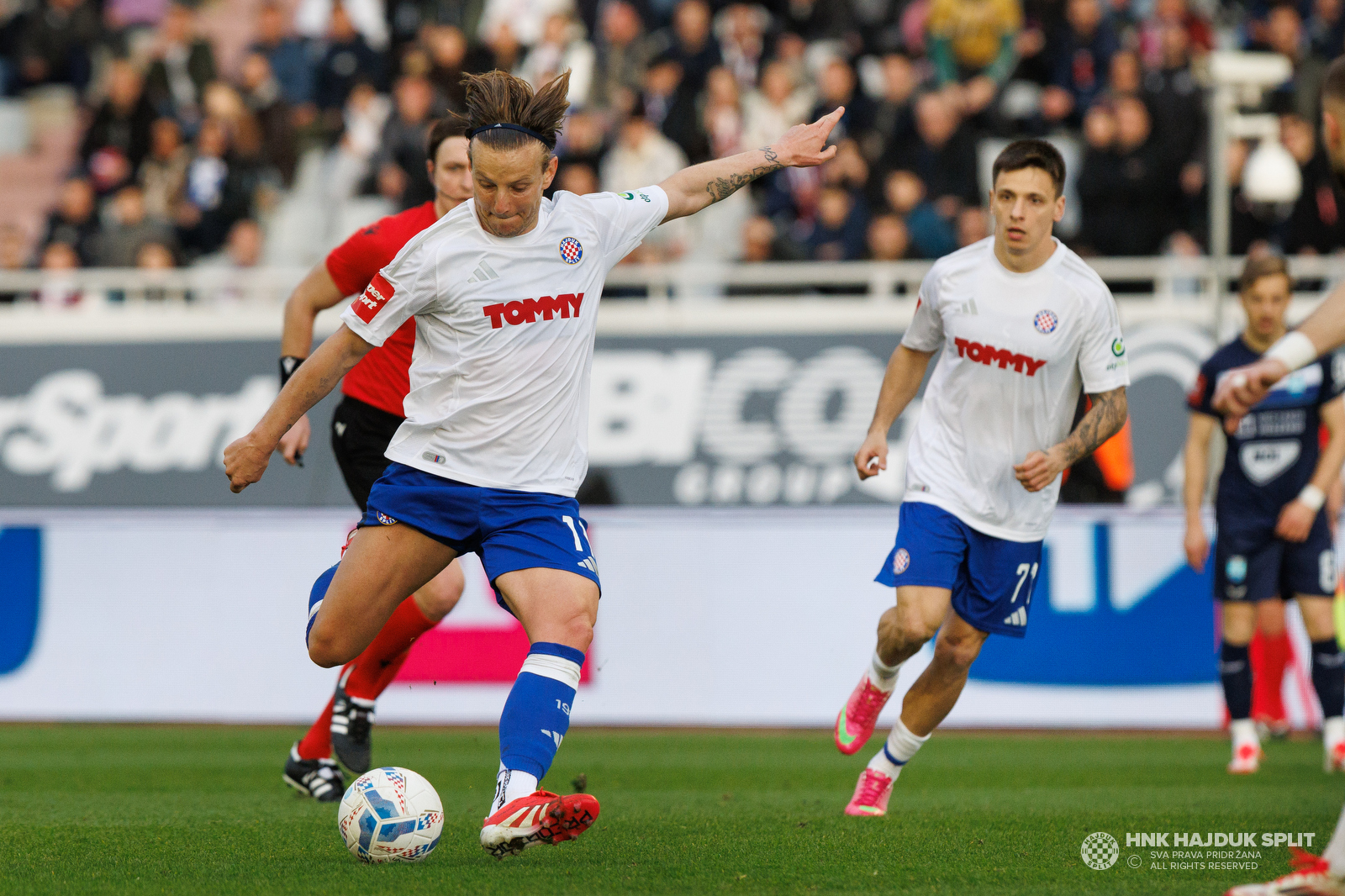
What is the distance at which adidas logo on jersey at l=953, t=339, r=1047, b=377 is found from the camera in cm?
634

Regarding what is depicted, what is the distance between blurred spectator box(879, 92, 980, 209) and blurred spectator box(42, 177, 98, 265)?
8325 mm

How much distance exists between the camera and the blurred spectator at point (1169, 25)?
50.3 ft

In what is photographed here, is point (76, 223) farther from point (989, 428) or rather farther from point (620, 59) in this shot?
point (989, 428)

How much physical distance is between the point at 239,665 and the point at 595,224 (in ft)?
20.4

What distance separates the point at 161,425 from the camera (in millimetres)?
14781

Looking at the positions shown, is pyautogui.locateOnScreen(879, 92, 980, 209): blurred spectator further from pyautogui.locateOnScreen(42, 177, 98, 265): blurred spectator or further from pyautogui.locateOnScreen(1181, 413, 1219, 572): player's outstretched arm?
pyautogui.locateOnScreen(42, 177, 98, 265): blurred spectator

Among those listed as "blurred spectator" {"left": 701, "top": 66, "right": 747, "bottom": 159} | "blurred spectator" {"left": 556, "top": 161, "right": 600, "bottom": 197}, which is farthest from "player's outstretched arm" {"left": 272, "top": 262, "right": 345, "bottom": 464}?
"blurred spectator" {"left": 701, "top": 66, "right": 747, "bottom": 159}

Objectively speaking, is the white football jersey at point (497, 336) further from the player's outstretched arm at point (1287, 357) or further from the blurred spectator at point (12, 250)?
the blurred spectator at point (12, 250)

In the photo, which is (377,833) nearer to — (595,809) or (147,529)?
(595,809)

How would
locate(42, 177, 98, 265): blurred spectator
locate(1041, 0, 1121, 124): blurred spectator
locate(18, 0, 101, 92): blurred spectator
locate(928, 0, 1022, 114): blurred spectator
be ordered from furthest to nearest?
locate(18, 0, 101, 92): blurred spectator, locate(42, 177, 98, 265): blurred spectator, locate(928, 0, 1022, 114): blurred spectator, locate(1041, 0, 1121, 124): blurred spectator

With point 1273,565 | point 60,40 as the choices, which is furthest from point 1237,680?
point 60,40

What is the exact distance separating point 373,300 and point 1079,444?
277cm

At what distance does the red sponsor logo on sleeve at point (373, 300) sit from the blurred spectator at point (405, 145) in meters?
10.3

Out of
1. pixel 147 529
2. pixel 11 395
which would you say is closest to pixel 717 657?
pixel 147 529
